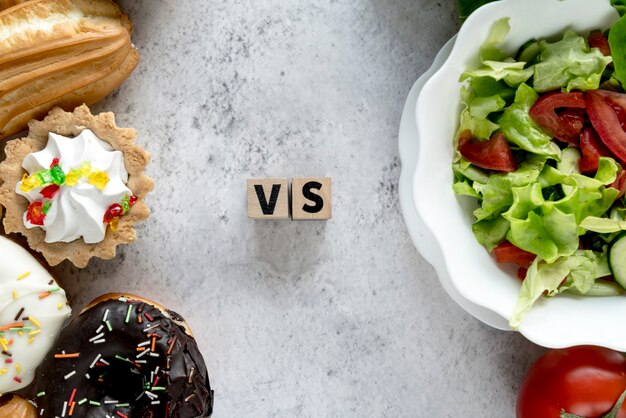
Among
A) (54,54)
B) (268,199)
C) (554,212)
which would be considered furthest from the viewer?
(268,199)

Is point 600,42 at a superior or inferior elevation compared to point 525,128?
superior

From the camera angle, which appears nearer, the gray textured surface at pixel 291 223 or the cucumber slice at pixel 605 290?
the cucumber slice at pixel 605 290

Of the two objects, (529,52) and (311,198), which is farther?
(311,198)

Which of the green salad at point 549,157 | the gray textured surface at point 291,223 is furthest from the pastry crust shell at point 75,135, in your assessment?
the green salad at point 549,157

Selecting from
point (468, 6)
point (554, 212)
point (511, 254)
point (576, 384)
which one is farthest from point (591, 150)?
point (576, 384)

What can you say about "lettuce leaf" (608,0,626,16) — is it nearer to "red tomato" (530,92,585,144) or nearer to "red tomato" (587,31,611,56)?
"red tomato" (587,31,611,56)

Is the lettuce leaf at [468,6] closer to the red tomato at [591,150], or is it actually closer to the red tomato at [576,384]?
the red tomato at [591,150]

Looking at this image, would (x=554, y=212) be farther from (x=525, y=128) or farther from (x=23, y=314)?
(x=23, y=314)
